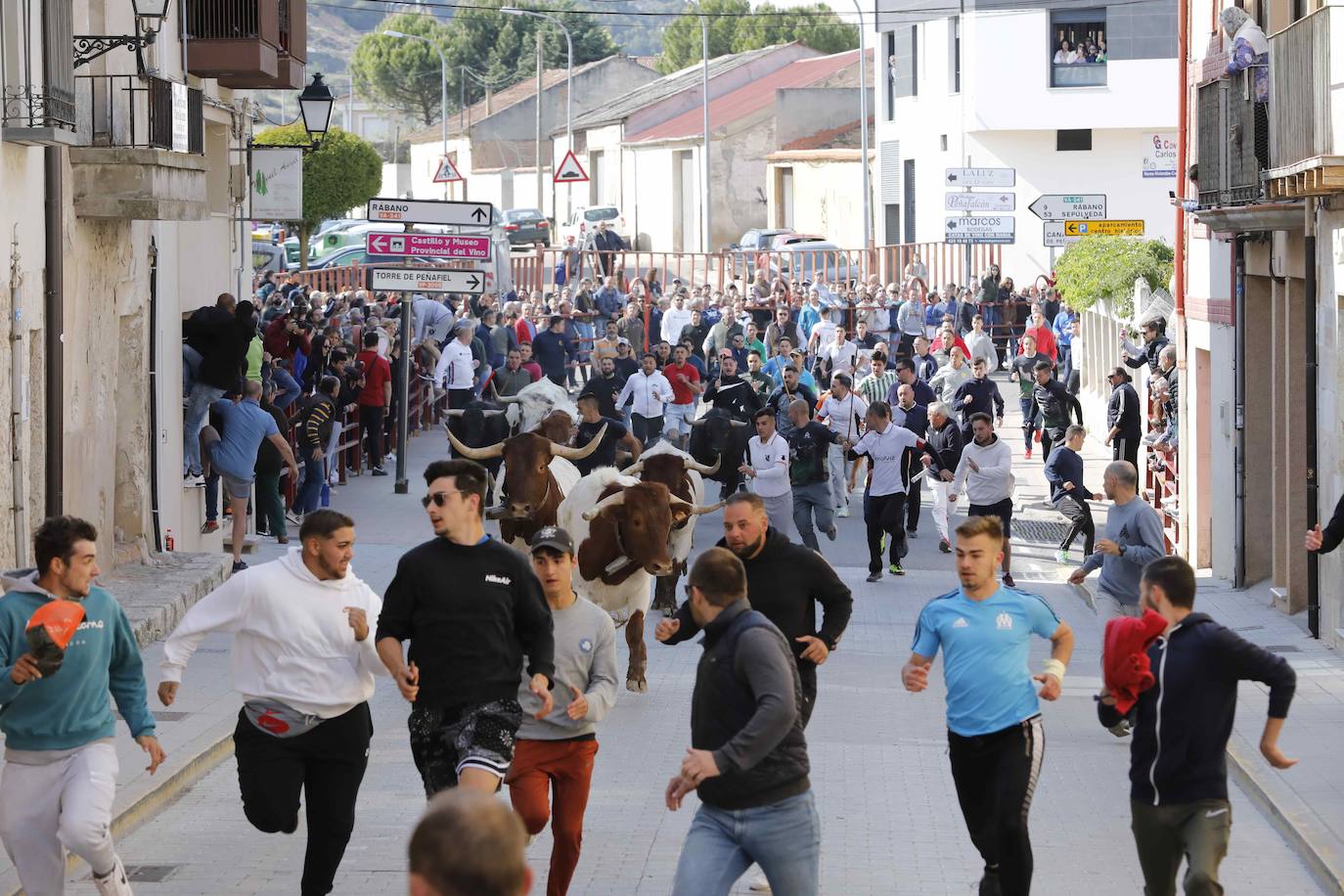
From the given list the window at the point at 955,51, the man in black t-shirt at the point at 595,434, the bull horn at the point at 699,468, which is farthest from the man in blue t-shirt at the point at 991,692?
the window at the point at 955,51

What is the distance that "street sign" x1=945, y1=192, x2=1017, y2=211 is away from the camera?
1219 inches

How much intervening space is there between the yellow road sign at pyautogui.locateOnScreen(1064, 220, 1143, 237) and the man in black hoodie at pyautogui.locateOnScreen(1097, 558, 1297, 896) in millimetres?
21527

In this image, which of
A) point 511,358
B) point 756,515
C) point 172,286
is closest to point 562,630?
point 756,515

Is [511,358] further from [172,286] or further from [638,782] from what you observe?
[638,782]

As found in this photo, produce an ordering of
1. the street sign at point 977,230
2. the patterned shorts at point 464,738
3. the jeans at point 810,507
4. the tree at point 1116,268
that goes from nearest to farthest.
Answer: the patterned shorts at point 464,738 < the jeans at point 810,507 < the tree at point 1116,268 < the street sign at point 977,230

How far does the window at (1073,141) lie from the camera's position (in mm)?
48781

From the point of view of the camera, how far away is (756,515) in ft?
27.8

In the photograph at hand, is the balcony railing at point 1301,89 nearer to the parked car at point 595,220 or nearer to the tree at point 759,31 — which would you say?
the parked car at point 595,220

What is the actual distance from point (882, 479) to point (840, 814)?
8.61m

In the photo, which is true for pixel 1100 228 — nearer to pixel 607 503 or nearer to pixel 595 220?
pixel 607 503

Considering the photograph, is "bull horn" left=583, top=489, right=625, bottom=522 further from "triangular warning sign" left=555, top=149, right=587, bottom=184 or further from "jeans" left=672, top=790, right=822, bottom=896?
"triangular warning sign" left=555, top=149, right=587, bottom=184

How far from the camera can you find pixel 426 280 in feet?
80.1

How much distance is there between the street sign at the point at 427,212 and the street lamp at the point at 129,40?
7886 mm

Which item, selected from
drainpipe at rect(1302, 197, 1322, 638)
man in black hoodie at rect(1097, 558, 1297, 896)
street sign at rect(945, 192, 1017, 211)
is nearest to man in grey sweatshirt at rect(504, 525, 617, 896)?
man in black hoodie at rect(1097, 558, 1297, 896)
